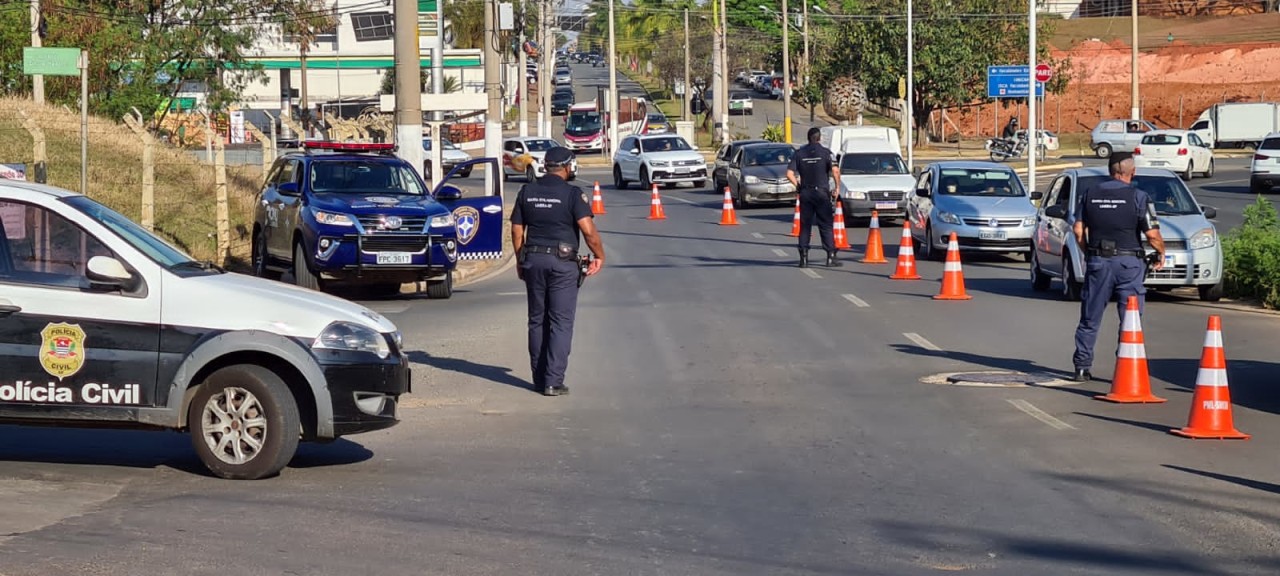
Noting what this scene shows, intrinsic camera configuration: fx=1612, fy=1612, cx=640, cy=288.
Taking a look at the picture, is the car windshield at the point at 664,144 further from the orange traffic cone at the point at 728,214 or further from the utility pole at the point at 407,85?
the utility pole at the point at 407,85

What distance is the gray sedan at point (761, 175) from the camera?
3897 centimetres

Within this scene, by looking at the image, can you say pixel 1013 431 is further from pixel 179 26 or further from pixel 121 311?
pixel 179 26

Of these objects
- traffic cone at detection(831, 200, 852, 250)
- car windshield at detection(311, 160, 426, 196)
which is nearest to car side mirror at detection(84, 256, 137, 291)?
car windshield at detection(311, 160, 426, 196)

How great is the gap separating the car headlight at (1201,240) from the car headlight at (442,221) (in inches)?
353

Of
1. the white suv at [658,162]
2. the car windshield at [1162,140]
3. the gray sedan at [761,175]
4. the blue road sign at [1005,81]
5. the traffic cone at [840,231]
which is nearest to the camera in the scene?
the traffic cone at [840,231]

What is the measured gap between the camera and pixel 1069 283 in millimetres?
19531

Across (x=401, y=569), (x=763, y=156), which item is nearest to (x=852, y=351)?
(x=401, y=569)

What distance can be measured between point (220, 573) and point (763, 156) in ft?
111

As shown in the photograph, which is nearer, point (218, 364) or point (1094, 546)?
point (1094, 546)

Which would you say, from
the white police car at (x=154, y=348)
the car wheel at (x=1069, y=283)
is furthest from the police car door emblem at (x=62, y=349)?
the car wheel at (x=1069, y=283)

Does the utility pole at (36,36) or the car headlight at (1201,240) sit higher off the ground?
the utility pole at (36,36)

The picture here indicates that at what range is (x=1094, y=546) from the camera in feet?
24.6

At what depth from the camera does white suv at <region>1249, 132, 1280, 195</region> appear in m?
44.7

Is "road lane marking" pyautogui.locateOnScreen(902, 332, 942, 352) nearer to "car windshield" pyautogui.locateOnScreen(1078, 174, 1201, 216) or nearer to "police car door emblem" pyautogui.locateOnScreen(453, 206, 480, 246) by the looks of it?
"car windshield" pyautogui.locateOnScreen(1078, 174, 1201, 216)
